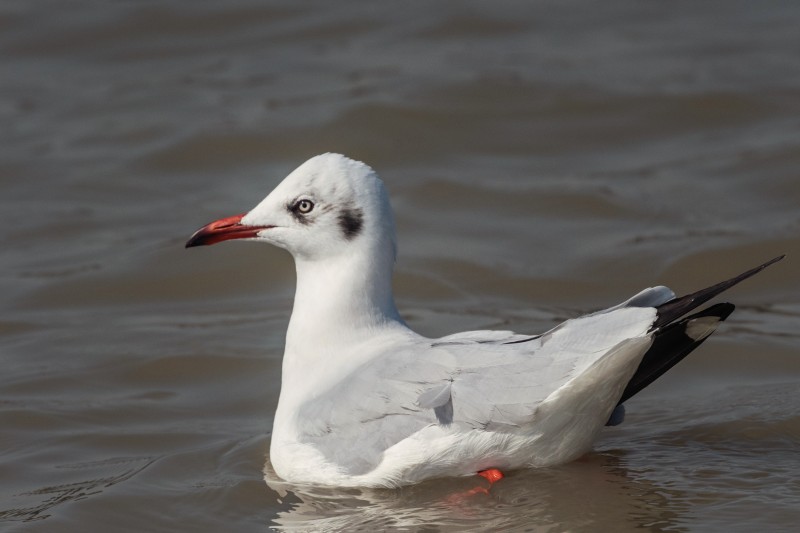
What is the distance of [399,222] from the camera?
30.0 ft

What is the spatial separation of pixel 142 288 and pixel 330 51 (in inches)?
165

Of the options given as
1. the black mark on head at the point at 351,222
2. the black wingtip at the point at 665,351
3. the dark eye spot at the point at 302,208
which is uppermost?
the dark eye spot at the point at 302,208

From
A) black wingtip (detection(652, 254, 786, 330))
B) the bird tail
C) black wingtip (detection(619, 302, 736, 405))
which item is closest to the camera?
black wingtip (detection(652, 254, 786, 330))

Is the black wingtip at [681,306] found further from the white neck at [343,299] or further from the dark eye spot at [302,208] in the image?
the dark eye spot at [302,208]

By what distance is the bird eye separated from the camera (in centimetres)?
547

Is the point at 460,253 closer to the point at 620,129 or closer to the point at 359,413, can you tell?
the point at 620,129

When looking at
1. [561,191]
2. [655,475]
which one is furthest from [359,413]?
[561,191]

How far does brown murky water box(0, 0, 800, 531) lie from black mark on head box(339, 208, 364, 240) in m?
1.05

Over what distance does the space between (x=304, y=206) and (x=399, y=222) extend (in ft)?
12.1

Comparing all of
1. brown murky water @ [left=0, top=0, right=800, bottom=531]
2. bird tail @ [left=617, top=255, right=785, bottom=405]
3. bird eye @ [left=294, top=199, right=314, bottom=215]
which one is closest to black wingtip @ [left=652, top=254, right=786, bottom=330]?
bird tail @ [left=617, top=255, right=785, bottom=405]

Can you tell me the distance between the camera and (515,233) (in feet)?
29.2

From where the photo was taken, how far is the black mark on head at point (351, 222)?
545 centimetres

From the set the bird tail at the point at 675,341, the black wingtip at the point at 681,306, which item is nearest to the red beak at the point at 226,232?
the bird tail at the point at 675,341

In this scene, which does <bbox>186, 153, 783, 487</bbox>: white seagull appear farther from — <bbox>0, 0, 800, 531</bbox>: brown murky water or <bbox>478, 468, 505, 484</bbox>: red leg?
<bbox>0, 0, 800, 531</bbox>: brown murky water
